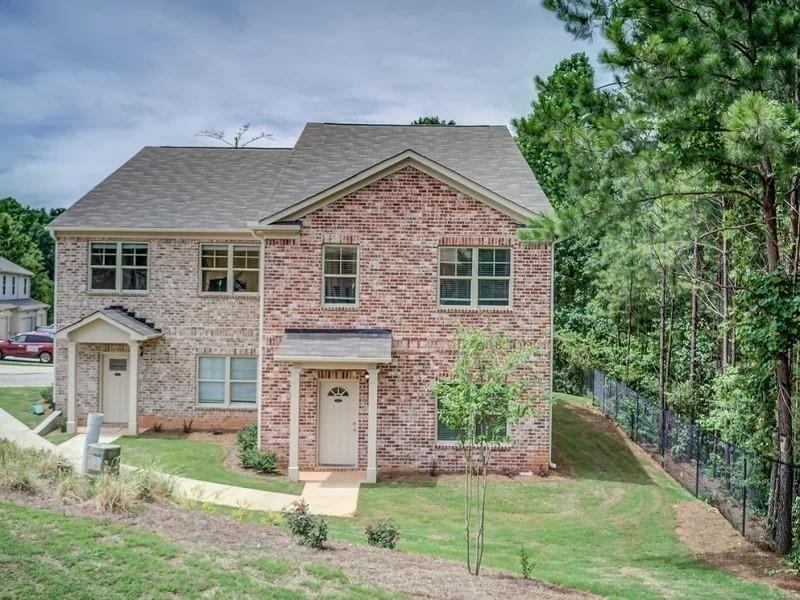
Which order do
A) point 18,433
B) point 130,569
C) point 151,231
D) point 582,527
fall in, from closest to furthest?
point 130,569
point 582,527
point 18,433
point 151,231

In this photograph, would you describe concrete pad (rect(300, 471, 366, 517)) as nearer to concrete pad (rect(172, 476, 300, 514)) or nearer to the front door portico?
the front door portico

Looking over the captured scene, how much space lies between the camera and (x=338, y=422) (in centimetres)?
1766

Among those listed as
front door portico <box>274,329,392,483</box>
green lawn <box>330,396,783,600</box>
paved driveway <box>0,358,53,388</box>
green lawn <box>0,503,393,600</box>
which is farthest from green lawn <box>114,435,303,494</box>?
paved driveway <box>0,358,53,388</box>

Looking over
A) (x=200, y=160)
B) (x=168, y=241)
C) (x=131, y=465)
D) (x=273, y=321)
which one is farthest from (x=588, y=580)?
(x=200, y=160)

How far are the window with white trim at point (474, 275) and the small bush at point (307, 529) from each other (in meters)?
8.44

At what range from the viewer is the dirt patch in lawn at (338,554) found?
866 cm

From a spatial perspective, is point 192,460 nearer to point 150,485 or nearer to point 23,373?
point 150,485

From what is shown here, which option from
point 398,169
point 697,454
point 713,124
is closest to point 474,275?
point 398,169

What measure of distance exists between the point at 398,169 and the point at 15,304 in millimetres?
40949

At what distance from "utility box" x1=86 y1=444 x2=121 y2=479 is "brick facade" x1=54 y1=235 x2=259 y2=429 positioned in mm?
9760

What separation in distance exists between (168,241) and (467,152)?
9.64 meters

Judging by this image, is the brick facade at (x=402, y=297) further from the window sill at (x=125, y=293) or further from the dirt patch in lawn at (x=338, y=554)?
the dirt patch in lawn at (x=338, y=554)

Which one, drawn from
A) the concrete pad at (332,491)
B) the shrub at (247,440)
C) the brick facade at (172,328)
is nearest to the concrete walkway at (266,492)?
the concrete pad at (332,491)

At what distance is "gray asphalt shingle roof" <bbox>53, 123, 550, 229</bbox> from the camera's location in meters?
20.3
